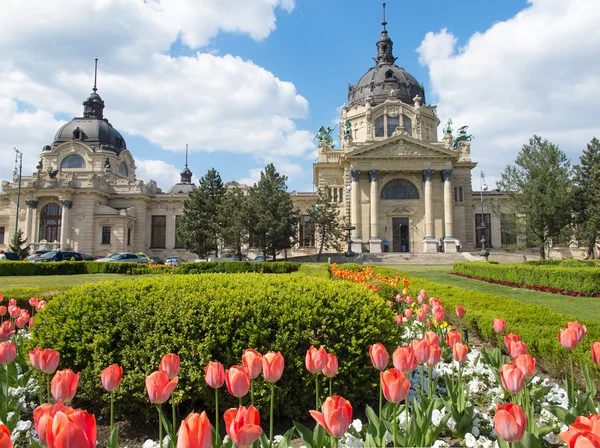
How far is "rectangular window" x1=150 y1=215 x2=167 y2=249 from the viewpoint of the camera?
181 feet

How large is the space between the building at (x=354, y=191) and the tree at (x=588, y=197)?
11.7 metres

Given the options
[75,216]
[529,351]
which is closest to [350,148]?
[75,216]

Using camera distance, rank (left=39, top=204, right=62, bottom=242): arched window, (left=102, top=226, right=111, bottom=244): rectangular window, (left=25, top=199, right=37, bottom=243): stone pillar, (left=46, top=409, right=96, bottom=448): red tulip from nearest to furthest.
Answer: (left=46, top=409, right=96, bottom=448): red tulip
(left=25, top=199, right=37, bottom=243): stone pillar
(left=39, top=204, right=62, bottom=242): arched window
(left=102, top=226, right=111, bottom=244): rectangular window

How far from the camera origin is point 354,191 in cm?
4569

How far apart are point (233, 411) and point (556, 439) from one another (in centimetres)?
362

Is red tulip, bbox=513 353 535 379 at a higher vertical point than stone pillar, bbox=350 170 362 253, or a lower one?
lower

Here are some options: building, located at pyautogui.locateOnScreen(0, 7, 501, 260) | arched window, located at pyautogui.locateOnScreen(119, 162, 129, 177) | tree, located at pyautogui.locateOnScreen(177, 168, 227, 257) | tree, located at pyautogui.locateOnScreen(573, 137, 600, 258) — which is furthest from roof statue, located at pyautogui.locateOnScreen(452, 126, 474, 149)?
arched window, located at pyautogui.locateOnScreen(119, 162, 129, 177)

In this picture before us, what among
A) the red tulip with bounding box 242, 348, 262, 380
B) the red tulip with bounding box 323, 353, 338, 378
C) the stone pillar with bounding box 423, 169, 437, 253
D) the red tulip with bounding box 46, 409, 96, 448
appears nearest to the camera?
the red tulip with bounding box 46, 409, 96, 448

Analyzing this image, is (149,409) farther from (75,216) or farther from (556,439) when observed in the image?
(75,216)

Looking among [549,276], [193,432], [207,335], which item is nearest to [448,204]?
[549,276]

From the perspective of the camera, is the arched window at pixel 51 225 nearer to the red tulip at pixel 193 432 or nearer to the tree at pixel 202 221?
the tree at pixel 202 221

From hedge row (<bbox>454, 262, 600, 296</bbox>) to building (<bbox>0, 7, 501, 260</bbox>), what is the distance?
22387 mm

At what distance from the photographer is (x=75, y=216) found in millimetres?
48438

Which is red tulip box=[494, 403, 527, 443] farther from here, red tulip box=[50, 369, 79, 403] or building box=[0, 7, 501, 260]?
building box=[0, 7, 501, 260]
